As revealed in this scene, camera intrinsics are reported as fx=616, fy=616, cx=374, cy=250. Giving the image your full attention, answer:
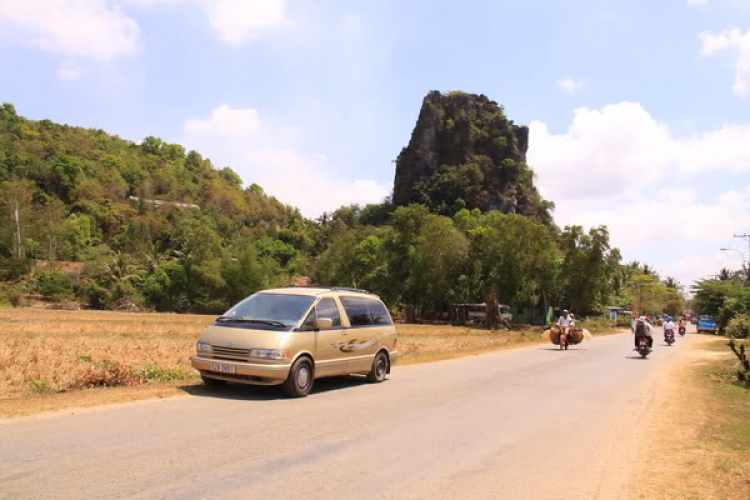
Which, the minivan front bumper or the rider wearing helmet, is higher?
the rider wearing helmet

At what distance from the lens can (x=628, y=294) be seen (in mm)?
103000

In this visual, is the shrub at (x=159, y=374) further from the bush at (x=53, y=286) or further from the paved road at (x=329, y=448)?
the bush at (x=53, y=286)

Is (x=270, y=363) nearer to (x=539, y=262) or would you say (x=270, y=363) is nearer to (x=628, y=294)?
Answer: (x=539, y=262)

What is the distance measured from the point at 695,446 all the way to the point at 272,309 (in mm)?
7082

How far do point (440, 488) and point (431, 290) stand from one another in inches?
2278

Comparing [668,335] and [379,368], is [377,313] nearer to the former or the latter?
[379,368]

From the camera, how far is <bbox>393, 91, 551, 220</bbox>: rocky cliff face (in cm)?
11406

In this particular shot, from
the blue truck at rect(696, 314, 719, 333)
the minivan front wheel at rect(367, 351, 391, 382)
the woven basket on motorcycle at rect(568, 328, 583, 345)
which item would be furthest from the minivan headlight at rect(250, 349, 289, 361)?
the blue truck at rect(696, 314, 719, 333)

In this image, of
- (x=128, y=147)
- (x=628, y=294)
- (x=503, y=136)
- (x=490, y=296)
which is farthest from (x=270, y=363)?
(x=128, y=147)

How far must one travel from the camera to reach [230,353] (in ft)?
33.5

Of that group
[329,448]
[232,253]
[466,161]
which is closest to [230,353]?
[329,448]

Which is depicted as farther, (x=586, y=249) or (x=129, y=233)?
(x=129, y=233)

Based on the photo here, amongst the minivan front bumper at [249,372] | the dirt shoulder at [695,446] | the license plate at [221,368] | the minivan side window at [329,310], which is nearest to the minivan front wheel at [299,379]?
the minivan front bumper at [249,372]

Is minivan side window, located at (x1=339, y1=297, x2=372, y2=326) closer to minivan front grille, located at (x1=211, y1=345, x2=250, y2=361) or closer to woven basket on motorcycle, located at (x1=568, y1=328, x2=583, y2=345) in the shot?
minivan front grille, located at (x1=211, y1=345, x2=250, y2=361)
